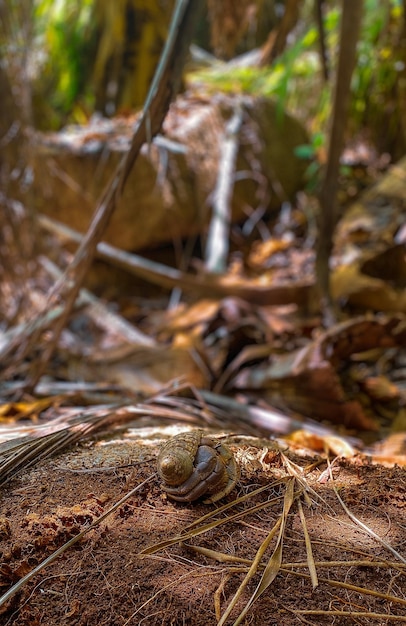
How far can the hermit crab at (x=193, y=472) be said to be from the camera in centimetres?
99

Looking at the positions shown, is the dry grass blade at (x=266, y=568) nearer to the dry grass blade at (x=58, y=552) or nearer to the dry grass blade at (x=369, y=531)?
the dry grass blade at (x=369, y=531)

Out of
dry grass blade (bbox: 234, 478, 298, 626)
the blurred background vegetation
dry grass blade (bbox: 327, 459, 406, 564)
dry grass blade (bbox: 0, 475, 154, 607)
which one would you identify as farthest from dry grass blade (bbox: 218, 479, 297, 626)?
the blurred background vegetation

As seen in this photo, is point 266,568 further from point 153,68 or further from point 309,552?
point 153,68

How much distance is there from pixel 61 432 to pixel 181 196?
362 cm

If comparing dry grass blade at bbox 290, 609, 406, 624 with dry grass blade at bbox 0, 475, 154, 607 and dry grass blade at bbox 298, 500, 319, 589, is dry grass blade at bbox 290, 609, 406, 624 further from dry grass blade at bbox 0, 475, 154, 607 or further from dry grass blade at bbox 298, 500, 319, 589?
dry grass blade at bbox 0, 475, 154, 607

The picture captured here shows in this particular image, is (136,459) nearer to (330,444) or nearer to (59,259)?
(330,444)

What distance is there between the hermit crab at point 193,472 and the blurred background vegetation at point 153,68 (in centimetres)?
347

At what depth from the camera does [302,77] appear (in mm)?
5164

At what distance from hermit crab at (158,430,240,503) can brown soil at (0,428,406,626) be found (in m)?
0.03

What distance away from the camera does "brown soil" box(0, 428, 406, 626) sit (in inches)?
31.1

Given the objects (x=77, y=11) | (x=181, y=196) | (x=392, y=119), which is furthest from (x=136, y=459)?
(x=77, y=11)

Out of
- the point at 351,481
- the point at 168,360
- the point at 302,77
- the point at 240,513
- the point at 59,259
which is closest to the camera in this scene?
the point at 240,513

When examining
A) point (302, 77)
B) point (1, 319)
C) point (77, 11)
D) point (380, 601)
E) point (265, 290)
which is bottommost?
point (265, 290)

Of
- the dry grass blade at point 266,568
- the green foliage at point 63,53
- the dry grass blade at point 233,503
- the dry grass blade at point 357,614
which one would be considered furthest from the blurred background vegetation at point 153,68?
the dry grass blade at point 357,614
